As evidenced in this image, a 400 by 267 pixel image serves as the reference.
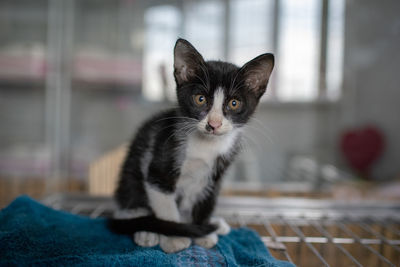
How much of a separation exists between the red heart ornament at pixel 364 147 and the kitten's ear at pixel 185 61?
1.47 meters

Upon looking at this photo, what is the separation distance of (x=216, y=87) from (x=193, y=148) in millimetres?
181

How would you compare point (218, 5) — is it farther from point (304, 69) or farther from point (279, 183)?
point (279, 183)

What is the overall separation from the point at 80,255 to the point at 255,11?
1.84 metres

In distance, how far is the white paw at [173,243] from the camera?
2.65ft

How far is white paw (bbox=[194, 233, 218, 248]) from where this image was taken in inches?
33.8

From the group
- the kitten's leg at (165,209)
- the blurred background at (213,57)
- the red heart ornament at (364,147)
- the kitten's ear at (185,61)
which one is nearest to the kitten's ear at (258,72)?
the kitten's ear at (185,61)

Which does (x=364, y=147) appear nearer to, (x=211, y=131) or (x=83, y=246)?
(x=211, y=131)

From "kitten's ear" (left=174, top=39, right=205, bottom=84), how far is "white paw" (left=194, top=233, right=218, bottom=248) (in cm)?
45

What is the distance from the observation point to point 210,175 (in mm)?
910

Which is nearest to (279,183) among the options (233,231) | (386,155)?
(386,155)

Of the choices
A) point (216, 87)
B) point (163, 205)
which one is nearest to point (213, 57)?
point (216, 87)

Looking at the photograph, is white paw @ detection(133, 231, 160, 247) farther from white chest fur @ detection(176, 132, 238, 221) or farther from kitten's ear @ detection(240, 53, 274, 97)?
kitten's ear @ detection(240, 53, 274, 97)

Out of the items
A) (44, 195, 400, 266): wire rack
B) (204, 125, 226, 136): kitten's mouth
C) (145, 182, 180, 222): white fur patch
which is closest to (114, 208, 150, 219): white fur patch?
(145, 182, 180, 222): white fur patch

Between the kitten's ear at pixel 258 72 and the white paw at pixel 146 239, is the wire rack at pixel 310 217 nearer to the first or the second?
the white paw at pixel 146 239
